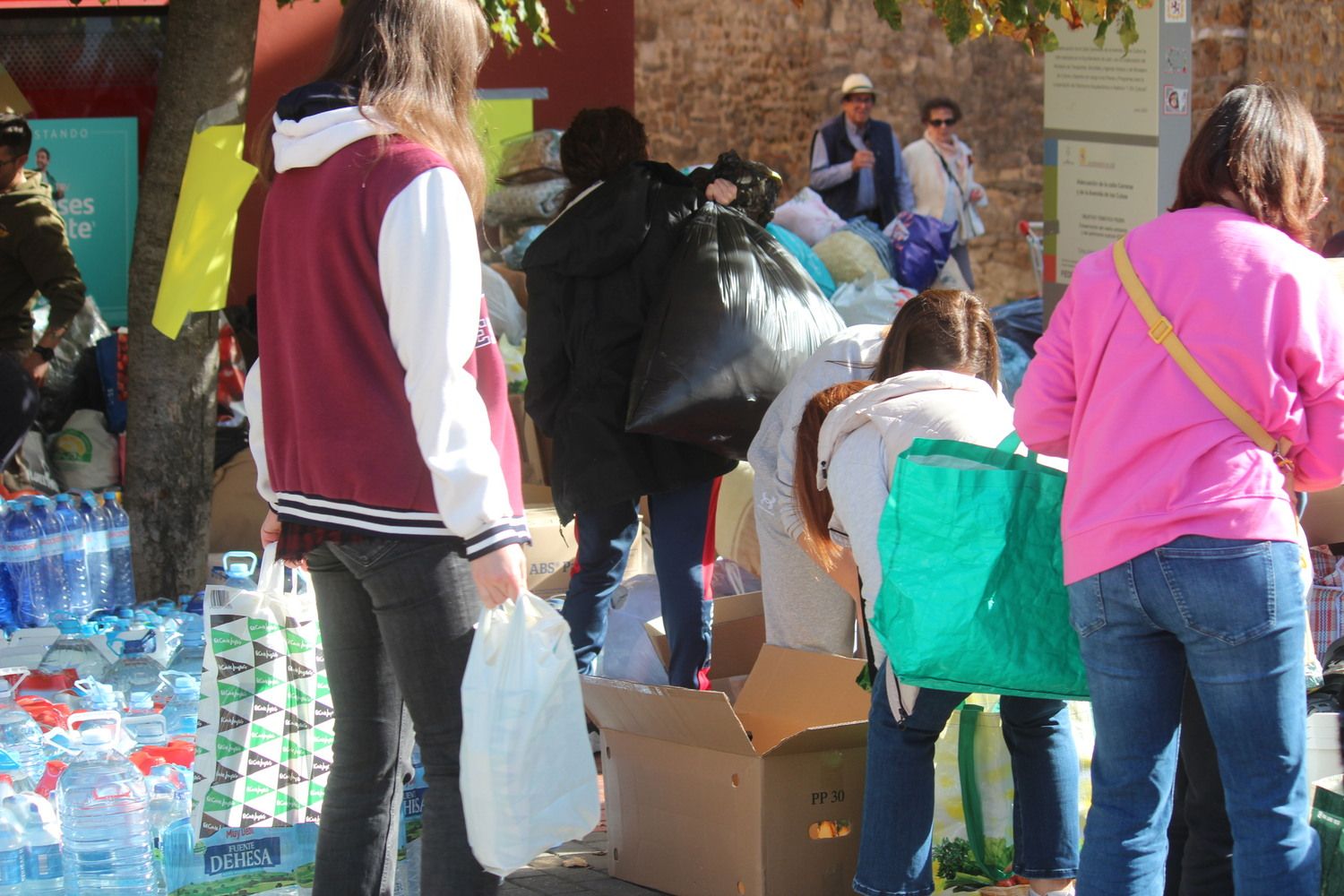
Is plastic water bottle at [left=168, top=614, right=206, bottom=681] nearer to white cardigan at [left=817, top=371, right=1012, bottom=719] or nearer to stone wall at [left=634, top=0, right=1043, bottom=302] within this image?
white cardigan at [left=817, top=371, right=1012, bottom=719]

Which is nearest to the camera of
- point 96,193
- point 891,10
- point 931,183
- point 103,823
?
point 103,823

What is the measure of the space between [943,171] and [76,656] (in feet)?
27.1

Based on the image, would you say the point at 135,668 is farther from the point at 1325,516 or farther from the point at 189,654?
the point at 1325,516

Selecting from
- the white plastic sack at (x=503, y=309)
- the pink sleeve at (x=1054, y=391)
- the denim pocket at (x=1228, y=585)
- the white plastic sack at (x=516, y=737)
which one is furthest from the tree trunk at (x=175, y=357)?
the denim pocket at (x=1228, y=585)

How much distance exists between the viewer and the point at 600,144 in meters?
4.52

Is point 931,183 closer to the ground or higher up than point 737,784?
higher up

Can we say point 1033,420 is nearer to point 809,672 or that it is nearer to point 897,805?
point 897,805

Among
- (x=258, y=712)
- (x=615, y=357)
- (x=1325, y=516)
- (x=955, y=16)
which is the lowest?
(x=258, y=712)

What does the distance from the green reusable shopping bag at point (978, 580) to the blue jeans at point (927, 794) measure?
282mm

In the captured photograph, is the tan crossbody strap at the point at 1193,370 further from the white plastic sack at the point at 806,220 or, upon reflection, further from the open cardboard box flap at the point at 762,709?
the white plastic sack at the point at 806,220

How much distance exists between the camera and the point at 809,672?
12.7 ft

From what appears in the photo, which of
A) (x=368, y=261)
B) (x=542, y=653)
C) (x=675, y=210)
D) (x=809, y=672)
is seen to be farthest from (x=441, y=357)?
(x=675, y=210)

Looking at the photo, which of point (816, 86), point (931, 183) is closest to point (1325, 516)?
point (931, 183)

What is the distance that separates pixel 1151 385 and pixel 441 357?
1.16m
